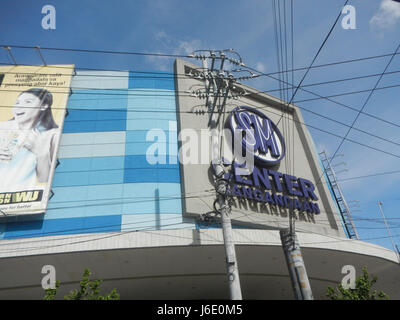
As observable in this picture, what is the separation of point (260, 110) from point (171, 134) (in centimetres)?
1001

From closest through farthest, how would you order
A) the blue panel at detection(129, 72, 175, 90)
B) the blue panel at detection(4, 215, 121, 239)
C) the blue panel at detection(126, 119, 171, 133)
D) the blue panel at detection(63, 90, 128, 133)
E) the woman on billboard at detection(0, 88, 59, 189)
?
the blue panel at detection(4, 215, 121, 239) < the woman on billboard at detection(0, 88, 59, 189) < the blue panel at detection(126, 119, 171, 133) < the blue panel at detection(63, 90, 128, 133) < the blue panel at detection(129, 72, 175, 90)

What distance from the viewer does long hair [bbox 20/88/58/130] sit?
75.5ft

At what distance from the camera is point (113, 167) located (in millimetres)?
21969

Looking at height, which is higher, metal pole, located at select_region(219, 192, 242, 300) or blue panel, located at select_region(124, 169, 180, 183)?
blue panel, located at select_region(124, 169, 180, 183)

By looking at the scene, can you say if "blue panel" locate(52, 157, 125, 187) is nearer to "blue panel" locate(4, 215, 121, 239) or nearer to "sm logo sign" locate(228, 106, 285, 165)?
"blue panel" locate(4, 215, 121, 239)

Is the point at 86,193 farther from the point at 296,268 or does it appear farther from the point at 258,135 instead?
the point at 258,135

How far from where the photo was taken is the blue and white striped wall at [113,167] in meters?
19.7

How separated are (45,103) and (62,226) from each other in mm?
10349

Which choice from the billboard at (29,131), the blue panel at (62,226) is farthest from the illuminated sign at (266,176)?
the billboard at (29,131)

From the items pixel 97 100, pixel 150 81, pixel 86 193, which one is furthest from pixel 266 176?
pixel 97 100

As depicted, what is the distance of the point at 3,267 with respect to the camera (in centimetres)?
1612

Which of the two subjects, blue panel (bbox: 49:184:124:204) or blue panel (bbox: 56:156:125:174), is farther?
blue panel (bbox: 56:156:125:174)

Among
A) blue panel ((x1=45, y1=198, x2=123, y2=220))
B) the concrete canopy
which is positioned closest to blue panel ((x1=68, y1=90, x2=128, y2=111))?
blue panel ((x1=45, y1=198, x2=123, y2=220))
